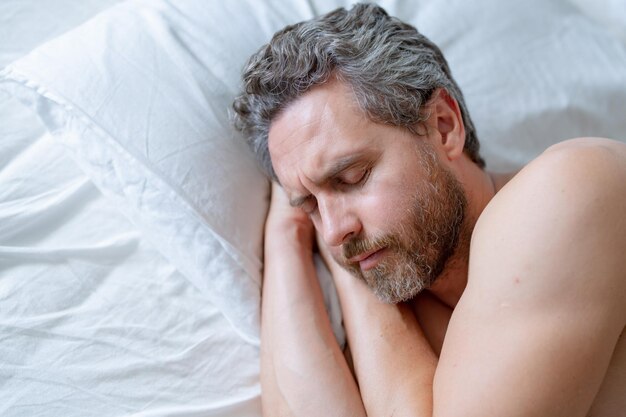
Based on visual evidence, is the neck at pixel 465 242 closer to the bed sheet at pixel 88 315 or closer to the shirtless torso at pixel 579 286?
the shirtless torso at pixel 579 286

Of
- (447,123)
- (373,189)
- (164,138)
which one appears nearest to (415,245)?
(373,189)

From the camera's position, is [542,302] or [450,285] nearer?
[542,302]

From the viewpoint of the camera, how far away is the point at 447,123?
1182 mm

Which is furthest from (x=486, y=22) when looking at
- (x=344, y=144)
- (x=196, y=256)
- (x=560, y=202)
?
(x=196, y=256)

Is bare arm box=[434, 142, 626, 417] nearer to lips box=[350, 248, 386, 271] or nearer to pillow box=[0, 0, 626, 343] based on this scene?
lips box=[350, 248, 386, 271]

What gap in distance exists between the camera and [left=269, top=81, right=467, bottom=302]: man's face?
1.06 metres

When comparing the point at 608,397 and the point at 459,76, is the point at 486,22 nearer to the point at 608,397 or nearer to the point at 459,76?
the point at 459,76

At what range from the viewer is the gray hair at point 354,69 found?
1.11m

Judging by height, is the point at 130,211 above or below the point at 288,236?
above

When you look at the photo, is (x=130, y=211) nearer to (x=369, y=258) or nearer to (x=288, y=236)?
(x=288, y=236)

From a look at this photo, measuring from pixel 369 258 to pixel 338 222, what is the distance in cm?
8

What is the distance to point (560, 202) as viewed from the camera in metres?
0.88

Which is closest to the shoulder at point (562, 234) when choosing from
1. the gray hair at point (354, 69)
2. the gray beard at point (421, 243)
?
the gray beard at point (421, 243)

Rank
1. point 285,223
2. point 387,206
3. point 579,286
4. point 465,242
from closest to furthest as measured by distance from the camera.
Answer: point 579,286 < point 387,206 < point 465,242 < point 285,223
